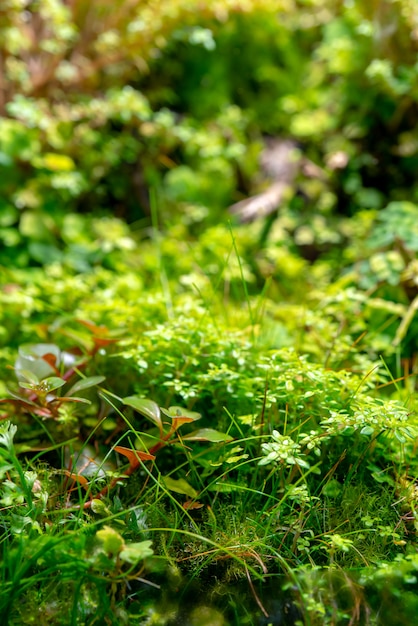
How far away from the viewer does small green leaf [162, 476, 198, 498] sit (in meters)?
1.42

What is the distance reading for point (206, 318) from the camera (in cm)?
192

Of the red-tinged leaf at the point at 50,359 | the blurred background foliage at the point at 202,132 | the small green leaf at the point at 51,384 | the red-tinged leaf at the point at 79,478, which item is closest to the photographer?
the red-tinged leaf at the point at 79,478

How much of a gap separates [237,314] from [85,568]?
1.21 metres

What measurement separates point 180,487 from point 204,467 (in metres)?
0.13

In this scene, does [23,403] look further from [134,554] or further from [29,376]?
[134,554]

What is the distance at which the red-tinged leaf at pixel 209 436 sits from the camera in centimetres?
142

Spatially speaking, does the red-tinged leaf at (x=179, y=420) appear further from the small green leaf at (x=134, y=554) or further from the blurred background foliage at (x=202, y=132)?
the blurred background foliage at (x=202, y=132)

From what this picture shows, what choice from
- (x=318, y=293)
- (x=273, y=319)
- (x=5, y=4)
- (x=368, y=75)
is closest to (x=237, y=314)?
(x=273, y=319)

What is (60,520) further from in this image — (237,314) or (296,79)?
(296,79)

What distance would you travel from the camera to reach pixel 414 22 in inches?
106

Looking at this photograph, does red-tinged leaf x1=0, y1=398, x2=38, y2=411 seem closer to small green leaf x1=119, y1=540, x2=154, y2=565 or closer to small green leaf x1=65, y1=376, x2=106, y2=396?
small green leaf x1=65, y1=376, x2=106, y2=396

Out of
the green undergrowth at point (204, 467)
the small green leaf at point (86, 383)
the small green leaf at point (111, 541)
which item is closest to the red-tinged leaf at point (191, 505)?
the green undergrowth at point (204, 467)

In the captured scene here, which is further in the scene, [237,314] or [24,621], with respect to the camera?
[237,314]

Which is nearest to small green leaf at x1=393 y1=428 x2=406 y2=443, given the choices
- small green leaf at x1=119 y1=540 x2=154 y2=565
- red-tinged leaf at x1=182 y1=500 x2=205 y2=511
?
red-tinged leaf at x1=182 y1=500 x2=205 y2=511
